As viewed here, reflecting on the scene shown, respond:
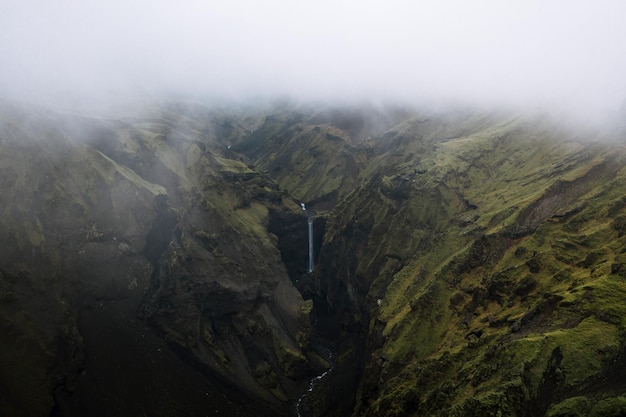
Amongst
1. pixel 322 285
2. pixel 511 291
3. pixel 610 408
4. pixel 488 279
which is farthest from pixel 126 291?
pixel 610 408

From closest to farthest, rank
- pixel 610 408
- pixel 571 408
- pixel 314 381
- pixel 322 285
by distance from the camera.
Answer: pixel 610 408 < pixel 571 408 < pixel 314 381 < pixel 322 285

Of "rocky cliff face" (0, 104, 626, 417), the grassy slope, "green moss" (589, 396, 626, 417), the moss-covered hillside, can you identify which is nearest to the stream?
"rocky cliff face" (0, 104, 626, 417)

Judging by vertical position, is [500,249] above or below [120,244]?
above

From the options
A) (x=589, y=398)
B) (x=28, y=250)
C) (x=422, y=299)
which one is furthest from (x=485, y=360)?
(x=28, y=250)

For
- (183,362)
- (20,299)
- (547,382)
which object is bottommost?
(183,362)

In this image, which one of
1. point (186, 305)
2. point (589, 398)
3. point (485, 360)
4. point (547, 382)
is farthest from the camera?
point (186, 305)

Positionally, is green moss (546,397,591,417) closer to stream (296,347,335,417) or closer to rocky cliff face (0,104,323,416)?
stream (296,347,335,417)

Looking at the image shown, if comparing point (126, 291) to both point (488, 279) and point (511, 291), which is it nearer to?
point (488, 279)

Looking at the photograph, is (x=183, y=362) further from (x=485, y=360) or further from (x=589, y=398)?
(x=589, y=398)
